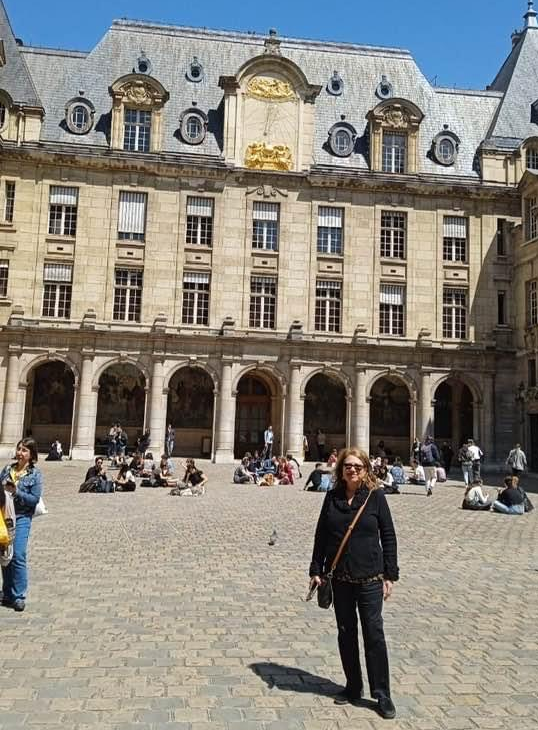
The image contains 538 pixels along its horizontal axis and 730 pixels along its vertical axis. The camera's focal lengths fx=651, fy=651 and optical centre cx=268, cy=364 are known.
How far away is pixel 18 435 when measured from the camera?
3281 cm

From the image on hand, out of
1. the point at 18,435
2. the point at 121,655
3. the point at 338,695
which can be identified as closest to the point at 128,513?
the point at 121,655

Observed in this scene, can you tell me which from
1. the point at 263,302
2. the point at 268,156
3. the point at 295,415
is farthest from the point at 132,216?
the point at 295,415

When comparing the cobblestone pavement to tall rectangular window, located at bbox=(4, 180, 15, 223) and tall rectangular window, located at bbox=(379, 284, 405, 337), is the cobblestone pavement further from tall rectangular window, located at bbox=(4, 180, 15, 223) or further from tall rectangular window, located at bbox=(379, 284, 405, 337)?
tall rectangular window, located at bbox=(4, 180, 15, 223)

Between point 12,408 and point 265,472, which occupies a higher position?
point 12,408

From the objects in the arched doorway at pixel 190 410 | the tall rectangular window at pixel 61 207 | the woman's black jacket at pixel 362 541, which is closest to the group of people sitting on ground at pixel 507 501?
the woman's black jacket at pixel 362 541

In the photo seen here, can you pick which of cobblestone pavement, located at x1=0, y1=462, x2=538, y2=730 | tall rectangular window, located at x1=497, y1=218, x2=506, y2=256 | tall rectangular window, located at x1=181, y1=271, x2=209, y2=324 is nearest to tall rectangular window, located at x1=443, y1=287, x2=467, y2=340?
tall rectangular window, located at x1=497, y1=218, x2=506, y2=256

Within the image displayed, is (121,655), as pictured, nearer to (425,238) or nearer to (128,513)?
(128,513)

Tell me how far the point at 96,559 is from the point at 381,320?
27264 mm

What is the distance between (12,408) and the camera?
3269cm

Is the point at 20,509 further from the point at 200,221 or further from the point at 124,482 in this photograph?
the point at 200,221

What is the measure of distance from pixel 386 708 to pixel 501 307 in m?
34.0

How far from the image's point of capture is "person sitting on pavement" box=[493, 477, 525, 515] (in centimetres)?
1784

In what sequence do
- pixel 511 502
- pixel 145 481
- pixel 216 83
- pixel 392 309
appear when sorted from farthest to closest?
1. pixel 216 83
2. pixel 392 309
3. pixel 145 481
4. pixel 511 502

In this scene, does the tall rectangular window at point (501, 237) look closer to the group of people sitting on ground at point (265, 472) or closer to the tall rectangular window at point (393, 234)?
the tall rectangular window at point (393, 234)
